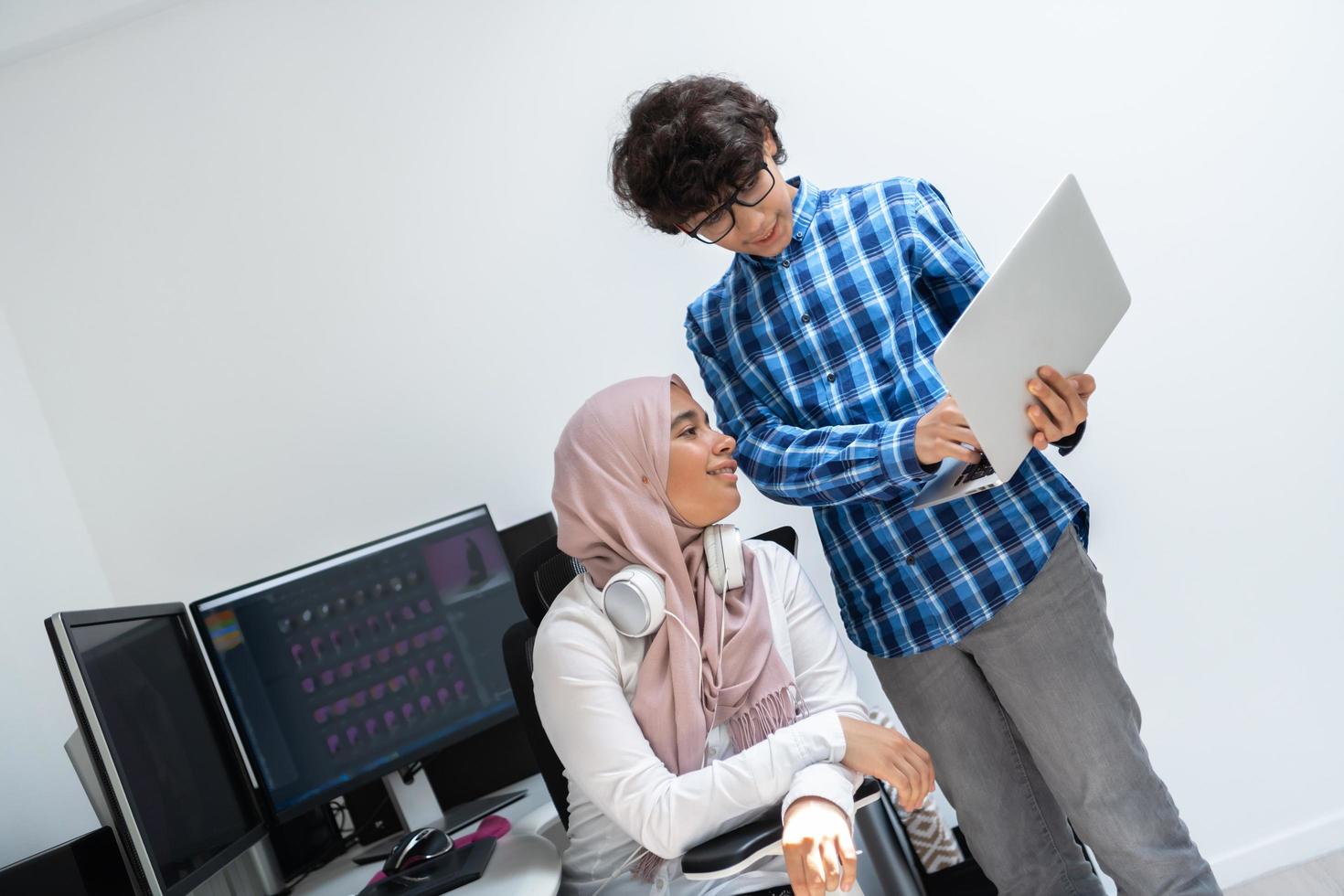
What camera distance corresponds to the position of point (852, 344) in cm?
167

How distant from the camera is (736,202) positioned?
161cm

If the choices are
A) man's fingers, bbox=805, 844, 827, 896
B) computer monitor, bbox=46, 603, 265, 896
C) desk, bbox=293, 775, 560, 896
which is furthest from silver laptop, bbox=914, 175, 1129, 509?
computer monitor, bbox=46, 603, 265, 896

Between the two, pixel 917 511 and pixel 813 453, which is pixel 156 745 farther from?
pixel 917 511

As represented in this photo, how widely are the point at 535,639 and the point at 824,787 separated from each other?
20.5 inches

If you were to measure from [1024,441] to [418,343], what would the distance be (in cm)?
142

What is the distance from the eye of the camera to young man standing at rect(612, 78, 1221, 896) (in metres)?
1.57

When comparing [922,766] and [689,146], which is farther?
[689,146]

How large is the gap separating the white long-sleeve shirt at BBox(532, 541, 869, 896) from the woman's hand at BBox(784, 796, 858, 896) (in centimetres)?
3

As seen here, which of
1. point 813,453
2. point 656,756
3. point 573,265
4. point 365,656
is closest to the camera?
point 656,756

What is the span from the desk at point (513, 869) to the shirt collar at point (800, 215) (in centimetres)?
100

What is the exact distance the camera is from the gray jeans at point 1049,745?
156 cm

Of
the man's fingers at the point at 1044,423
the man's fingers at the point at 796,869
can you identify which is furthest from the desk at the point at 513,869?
the man's fingers at the point at 1044,423

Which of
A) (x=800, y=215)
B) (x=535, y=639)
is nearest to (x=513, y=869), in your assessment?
(x=535, y=639)

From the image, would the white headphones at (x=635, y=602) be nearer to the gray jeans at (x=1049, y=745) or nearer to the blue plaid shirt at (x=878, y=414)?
the blue plaid shirt at (x=878, y=414)
